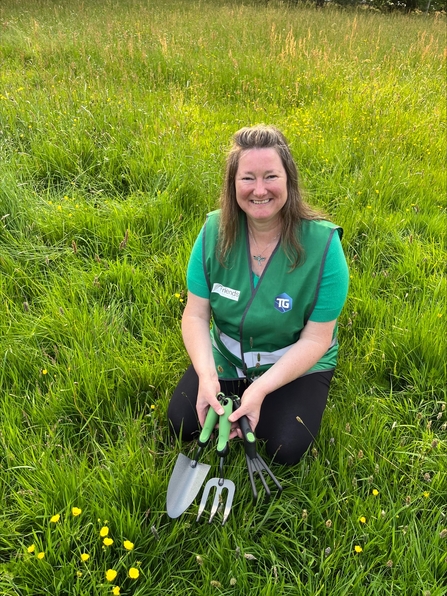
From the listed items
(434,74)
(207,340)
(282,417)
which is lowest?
(282,417)

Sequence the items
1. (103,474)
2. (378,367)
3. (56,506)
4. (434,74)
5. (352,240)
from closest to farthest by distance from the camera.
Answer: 1. (56,506)
2. (103,474)
3. (378,367)
4. (352,240)
5. (434,74)

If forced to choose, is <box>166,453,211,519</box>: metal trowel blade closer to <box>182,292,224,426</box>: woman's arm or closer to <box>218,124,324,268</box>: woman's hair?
<box>182,292,224,426</box>: woman's arm

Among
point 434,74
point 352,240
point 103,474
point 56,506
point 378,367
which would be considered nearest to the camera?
point 56,506

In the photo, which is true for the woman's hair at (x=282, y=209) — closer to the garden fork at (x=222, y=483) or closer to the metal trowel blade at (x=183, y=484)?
the garden fork at (x=222, y=483)

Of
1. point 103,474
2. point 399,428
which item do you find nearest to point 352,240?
point 399,428

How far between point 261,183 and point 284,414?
100 cm

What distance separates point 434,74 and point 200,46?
3.56m

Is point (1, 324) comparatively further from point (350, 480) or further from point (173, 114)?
point (173, 114)

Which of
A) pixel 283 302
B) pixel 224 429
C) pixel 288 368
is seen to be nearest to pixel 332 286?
pixel 283 302

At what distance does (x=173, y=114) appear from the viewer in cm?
440

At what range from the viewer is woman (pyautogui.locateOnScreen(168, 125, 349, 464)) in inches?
69.5

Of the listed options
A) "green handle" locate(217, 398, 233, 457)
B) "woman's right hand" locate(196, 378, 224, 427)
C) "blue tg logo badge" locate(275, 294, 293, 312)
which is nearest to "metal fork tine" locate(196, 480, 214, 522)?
"green handle" locate(217, 398, 233, 457)

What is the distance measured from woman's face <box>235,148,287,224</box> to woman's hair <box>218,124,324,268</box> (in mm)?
38

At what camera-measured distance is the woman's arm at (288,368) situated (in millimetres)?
1730
